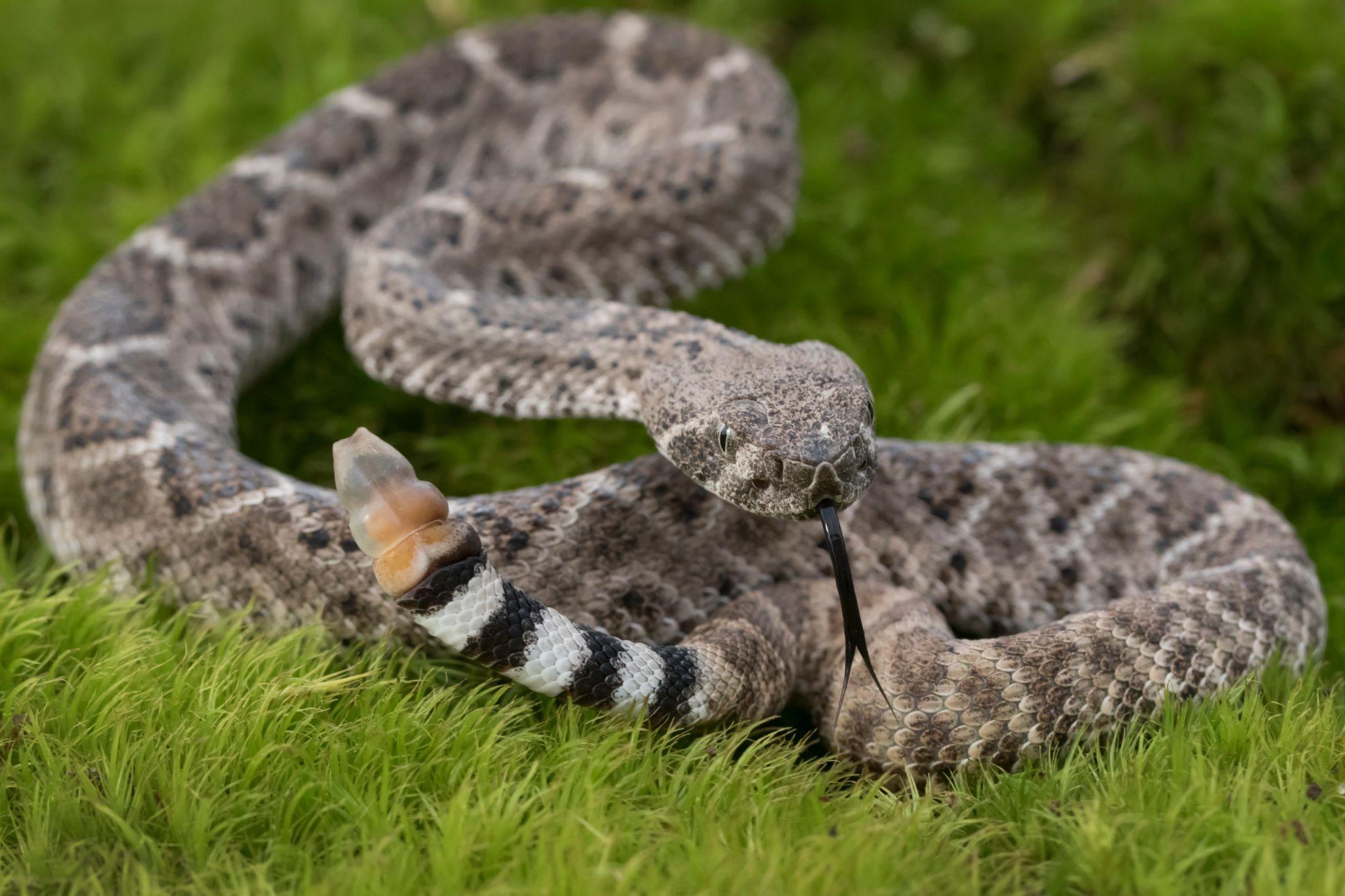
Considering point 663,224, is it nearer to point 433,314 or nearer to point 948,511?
point 433,314

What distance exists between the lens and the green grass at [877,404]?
3.52 metres

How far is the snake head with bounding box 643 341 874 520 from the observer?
4.27 metres

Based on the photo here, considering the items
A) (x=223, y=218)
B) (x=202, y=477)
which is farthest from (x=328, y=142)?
(x=202, y=477)

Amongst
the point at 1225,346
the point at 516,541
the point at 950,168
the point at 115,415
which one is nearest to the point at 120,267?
the point at 115,415

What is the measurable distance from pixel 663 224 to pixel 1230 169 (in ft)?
10.9

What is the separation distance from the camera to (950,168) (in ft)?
25.1

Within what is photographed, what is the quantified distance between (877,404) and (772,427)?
1796 millimetres

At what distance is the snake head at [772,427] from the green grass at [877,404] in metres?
0.86

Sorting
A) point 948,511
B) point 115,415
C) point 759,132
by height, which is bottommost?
point 948,511

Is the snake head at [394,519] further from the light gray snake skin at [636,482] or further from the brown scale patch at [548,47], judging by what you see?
the brown scale patch at [548,47]

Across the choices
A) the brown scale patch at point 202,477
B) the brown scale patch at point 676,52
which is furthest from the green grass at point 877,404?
the brown scale patch at point 676,52

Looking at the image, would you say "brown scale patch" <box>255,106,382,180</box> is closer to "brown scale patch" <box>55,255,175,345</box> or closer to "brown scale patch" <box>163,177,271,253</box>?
"brown scale patch" <box>163,177,271,253</box>

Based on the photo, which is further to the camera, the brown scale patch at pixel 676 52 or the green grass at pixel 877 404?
the brown scale patch at pixel 676 52

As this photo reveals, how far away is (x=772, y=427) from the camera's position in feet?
14.3
